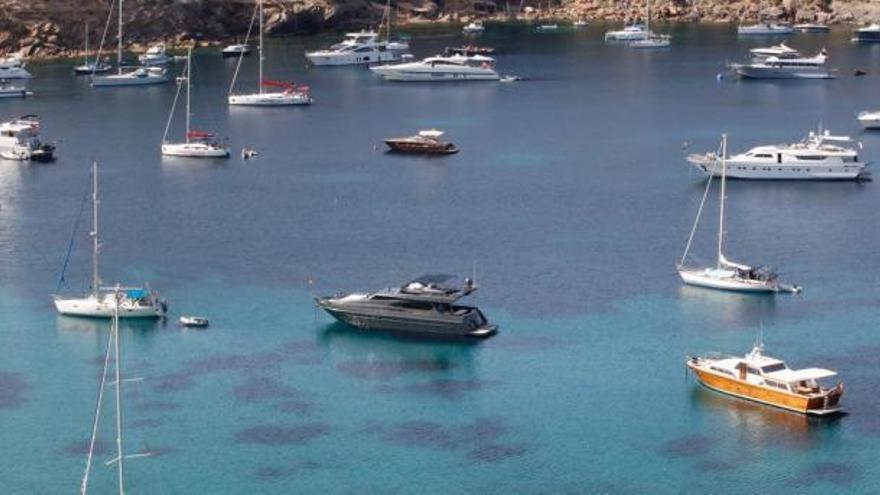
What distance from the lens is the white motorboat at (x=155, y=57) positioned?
16238cm

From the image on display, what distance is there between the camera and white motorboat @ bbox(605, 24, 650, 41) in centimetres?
18512

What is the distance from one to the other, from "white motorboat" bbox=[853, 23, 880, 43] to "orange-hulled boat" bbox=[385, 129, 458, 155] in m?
75.8

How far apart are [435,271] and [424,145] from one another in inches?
1413

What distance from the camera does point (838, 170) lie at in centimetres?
11094

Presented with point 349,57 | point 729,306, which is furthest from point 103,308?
point 349,57

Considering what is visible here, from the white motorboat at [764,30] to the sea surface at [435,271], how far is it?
48.7 metres

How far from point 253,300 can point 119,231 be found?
54.9 ft

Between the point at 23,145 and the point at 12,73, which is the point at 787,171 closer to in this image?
the point at 23,145

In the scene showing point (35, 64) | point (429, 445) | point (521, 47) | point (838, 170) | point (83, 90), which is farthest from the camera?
point (521, 47)

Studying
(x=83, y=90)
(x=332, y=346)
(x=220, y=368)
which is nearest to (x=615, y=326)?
(x=332, y=346)

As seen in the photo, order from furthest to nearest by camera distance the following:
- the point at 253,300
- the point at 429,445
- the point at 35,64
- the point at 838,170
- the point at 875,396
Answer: the point at 35,64
the point at 838,170
the point at 253,300
the point at 875,396
the point at 429,445

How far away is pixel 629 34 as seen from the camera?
607ft

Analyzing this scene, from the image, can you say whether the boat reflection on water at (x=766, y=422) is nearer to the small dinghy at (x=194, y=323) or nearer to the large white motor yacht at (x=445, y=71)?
the small dinghy at (x=194, y=323)

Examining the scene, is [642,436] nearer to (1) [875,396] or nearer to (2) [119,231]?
(1) [875,396]
